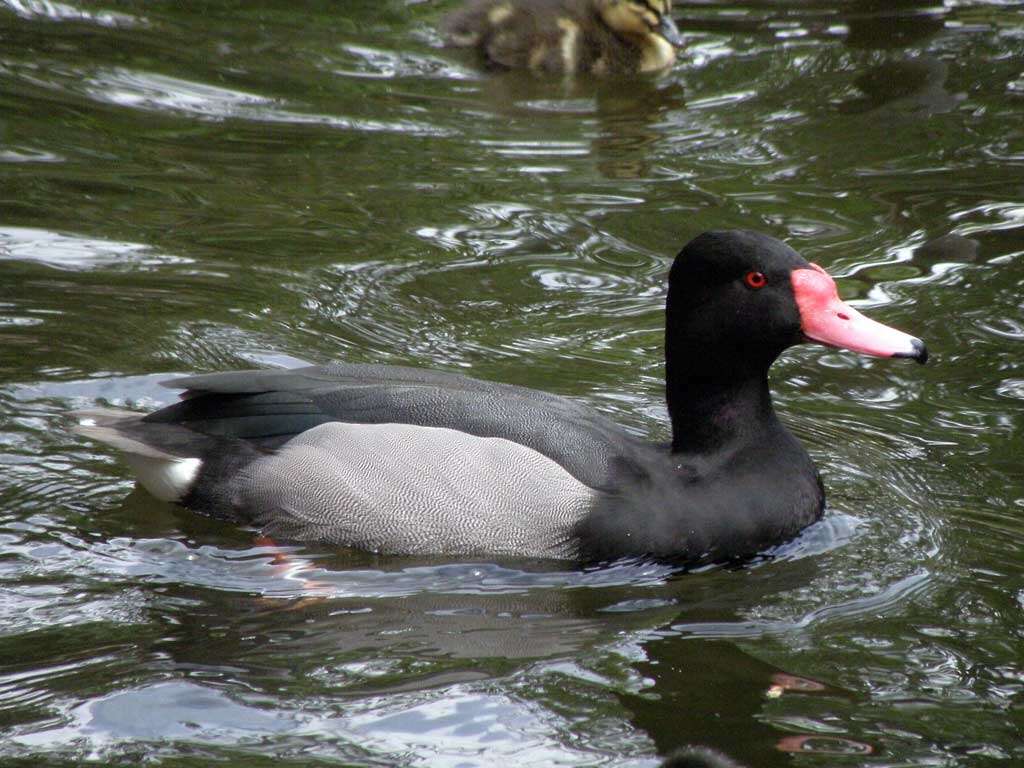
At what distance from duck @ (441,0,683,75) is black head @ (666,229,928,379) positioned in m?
4.61

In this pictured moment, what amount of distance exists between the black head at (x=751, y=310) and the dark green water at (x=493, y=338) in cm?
61

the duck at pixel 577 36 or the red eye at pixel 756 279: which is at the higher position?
the duck at pixel 577 36

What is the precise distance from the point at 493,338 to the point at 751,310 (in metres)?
1.56

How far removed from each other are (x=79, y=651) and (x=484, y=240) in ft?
11.6

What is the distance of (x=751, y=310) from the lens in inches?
201

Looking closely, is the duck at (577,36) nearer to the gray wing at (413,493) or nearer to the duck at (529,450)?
the duck at (529,450)

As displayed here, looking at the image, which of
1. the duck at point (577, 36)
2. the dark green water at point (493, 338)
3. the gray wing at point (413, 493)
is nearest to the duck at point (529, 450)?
the gray wing at point (413, 493)

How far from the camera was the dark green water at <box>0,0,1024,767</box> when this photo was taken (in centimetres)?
400

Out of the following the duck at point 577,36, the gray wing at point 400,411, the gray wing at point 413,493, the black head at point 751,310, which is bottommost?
the gray wing at point 413,493

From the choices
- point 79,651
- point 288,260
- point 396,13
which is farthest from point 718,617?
point 396,13

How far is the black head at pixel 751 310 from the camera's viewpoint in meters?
5.04

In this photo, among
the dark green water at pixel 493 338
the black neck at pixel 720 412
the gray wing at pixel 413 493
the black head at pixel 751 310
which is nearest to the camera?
the dark green water at pixel 493 338

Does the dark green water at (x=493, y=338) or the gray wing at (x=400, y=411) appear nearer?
the dark green water at (x=493, y=338)

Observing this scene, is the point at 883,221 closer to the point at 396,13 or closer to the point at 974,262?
the point at 974,262
